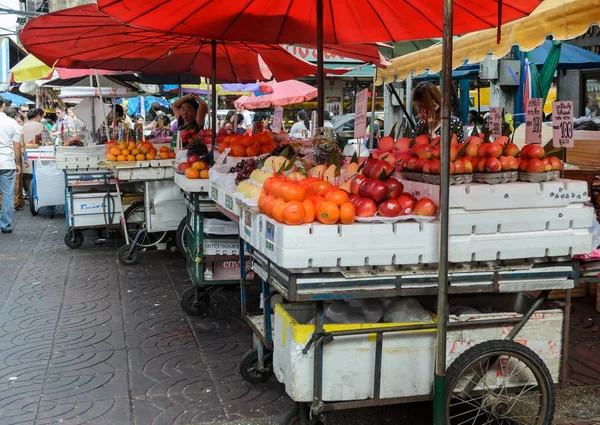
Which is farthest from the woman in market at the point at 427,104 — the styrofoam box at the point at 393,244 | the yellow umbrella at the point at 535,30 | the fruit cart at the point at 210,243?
the styrofoam box at the point at 393,244

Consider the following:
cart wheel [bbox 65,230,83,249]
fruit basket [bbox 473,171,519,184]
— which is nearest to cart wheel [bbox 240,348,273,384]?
fruit basket [bbox 473,171,519,184]

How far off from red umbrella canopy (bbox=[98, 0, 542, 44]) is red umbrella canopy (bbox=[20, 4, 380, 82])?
728mm

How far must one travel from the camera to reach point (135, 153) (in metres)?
7.98

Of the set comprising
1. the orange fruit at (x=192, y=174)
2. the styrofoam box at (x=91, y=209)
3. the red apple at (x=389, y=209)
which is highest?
the orange fruit at (x=192, y=174)

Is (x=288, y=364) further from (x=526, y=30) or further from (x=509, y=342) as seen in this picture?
(x=526, y=30)

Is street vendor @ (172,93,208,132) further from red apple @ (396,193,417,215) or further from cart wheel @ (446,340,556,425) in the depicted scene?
cart wheel @ (446,340,556,425)

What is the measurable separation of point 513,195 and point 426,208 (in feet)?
1.59

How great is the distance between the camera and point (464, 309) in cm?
372

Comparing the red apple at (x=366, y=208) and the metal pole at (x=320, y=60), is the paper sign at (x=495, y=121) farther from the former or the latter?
the red apple at (x=366, y=208)

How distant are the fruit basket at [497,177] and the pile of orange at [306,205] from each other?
724mm

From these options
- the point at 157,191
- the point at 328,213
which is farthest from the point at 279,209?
the point at 157,191

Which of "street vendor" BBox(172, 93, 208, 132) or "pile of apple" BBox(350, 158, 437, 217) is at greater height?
"street vendor" BBox(172, 93, 208, 132)

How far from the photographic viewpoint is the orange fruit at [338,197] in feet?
10.7

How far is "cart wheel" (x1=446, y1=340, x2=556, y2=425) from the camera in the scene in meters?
3.30
